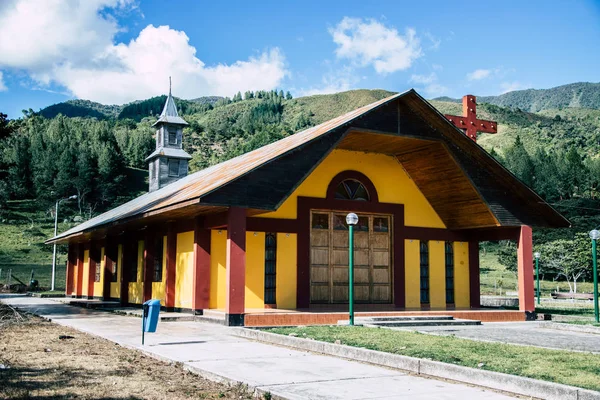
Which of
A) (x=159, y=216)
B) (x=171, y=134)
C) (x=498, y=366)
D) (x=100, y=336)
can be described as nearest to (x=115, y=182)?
(x=171, y=134)

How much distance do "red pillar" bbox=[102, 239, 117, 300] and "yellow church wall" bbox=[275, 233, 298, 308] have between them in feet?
36.2

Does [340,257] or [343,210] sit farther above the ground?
[343,210]

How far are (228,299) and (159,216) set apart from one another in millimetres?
4549

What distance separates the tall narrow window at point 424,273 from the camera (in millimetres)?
20719

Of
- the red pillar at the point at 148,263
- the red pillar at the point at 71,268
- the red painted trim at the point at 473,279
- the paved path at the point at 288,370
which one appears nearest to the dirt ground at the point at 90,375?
the paved path at the point at 288,370

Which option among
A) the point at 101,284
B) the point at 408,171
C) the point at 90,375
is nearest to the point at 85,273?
the point at 101,284

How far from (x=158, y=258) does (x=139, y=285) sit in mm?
2273

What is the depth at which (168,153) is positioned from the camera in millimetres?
33062

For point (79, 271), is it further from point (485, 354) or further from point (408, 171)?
point (485, 354)

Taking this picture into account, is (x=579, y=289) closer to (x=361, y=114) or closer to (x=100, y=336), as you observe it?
(x=361, y=114)

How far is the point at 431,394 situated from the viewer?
6844 millimetres

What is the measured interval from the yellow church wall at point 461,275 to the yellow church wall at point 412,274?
5.52 ft

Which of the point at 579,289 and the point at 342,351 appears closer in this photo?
the point at 342,351

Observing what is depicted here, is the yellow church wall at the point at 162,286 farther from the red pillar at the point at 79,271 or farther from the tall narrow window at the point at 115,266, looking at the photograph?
the red pillar at the point at 79,271
